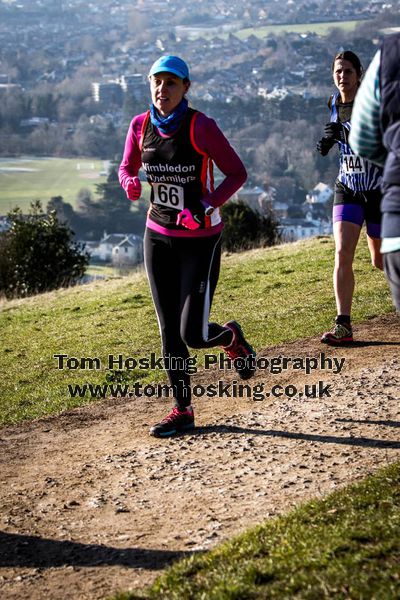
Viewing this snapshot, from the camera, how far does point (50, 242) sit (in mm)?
23891

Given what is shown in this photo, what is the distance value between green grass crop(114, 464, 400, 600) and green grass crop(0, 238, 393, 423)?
411 centimetres

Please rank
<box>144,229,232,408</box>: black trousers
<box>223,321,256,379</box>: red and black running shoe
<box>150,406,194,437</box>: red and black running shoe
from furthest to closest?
<box>223,321,256,379</box>: red and black running shoe, <box>150,406,194,437</box>: red and black running shoe, <box>144,229,232,408</box>: black trousers

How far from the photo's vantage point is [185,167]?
6797 millimetres

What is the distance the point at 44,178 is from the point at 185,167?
3271 inches

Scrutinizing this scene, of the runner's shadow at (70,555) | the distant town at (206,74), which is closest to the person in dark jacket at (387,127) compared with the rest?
the runner's shadow at (70,555)

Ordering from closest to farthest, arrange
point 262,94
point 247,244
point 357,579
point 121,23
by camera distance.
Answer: point 357,579
point 247,244
point 262,94
point 121,23

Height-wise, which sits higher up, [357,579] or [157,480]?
[357,579]

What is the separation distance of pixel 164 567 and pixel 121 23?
485 ft

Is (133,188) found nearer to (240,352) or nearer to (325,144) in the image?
(240,352)

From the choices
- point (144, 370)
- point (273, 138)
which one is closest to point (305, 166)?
point (273, 138)

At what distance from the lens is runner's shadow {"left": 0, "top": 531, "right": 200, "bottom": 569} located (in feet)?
17.1

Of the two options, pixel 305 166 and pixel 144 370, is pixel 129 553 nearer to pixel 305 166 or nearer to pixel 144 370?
pixel 144 370

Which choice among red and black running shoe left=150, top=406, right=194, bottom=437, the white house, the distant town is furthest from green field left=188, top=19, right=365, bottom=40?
red and black running shoe left=150, top=406, right=194, bottom=437

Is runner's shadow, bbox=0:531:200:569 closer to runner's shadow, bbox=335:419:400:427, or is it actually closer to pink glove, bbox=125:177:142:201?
runner's shadow, bbox=335:419:400:427
